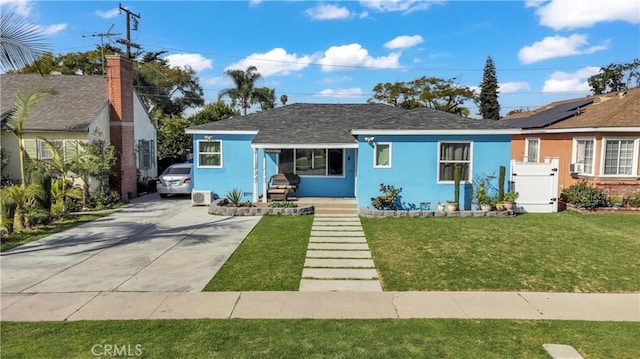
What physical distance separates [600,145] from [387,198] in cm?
898

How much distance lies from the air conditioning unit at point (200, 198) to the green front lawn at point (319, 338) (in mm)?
10429

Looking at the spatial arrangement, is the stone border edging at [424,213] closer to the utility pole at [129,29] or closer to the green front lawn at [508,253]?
the green front lawn at [508,253]

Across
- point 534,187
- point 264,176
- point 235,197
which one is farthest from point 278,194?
point 534,187

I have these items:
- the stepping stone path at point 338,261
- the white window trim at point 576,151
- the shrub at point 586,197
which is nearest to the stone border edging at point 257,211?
the stepping stone path at point 338,261

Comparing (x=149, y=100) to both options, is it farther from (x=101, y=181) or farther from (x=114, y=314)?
(x=114, y=314)

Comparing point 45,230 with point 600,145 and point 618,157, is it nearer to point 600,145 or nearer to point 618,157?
point 600,145

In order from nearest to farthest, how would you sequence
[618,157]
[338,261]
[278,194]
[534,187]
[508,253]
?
[338,261]
[508,253]
[534,187]
[278,194]
[618,157]

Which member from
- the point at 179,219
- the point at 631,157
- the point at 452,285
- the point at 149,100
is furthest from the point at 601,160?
the point at 149,100

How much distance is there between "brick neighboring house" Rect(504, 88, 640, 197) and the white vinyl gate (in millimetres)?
1728

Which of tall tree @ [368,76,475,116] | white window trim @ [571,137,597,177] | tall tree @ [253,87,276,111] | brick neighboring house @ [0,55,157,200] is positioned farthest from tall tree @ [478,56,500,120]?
brick neighboring house @ [0,55,157,200]

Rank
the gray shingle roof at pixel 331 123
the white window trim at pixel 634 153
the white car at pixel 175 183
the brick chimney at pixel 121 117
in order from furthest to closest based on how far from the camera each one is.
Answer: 1. the white car at pixel 175 183
2. the brick chimney at pixel 121 117
3. the white window trim at pixel 634 153
4. the gray shingle roof at pixel 331 123

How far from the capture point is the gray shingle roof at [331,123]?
1431 cm

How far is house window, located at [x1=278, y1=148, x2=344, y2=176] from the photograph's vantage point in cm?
1695

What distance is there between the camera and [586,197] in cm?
1423
